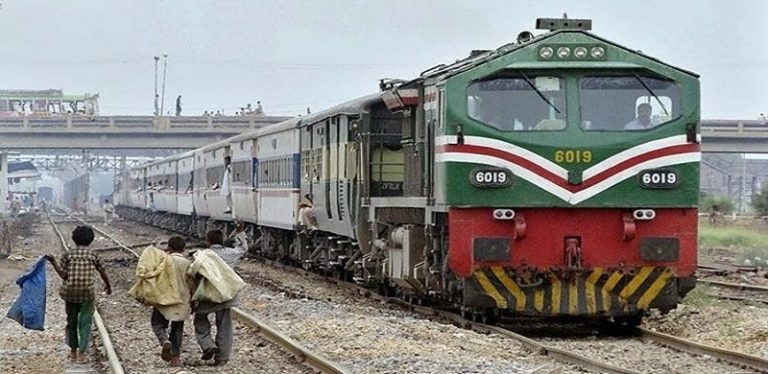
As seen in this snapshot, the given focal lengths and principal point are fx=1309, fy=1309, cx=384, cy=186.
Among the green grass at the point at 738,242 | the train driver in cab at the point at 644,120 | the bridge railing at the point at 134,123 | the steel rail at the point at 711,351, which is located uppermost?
the bridge railing at the point at 134,123

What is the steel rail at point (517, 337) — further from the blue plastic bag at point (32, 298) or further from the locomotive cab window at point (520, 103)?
the blue plastic bag at point (32, 298)

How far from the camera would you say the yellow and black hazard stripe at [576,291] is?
1301cm

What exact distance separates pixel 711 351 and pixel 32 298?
6082 mm

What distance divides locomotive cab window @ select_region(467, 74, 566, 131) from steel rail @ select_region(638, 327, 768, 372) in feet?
7.43

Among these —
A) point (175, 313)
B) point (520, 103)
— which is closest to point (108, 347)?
point (175, 313)

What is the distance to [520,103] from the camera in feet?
43.0

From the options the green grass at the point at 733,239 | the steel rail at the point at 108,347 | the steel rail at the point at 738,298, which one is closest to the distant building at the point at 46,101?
the green grass at the point at 733,239

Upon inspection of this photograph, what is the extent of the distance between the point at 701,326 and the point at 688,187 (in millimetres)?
1820

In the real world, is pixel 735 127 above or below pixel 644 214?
above

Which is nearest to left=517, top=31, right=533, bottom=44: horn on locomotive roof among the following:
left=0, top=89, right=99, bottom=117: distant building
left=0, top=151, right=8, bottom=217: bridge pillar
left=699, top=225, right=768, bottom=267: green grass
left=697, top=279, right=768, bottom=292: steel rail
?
left=697, top=279, right=768, bottom=292: steel rail

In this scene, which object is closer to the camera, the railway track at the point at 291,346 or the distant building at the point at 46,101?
the railway track at the point at 291,346

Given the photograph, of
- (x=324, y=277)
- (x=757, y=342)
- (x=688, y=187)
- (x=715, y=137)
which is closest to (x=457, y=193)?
(x=688, y=187)

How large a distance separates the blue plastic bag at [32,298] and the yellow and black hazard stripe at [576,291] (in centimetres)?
411

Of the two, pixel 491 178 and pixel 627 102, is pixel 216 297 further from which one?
pixel 627 102
